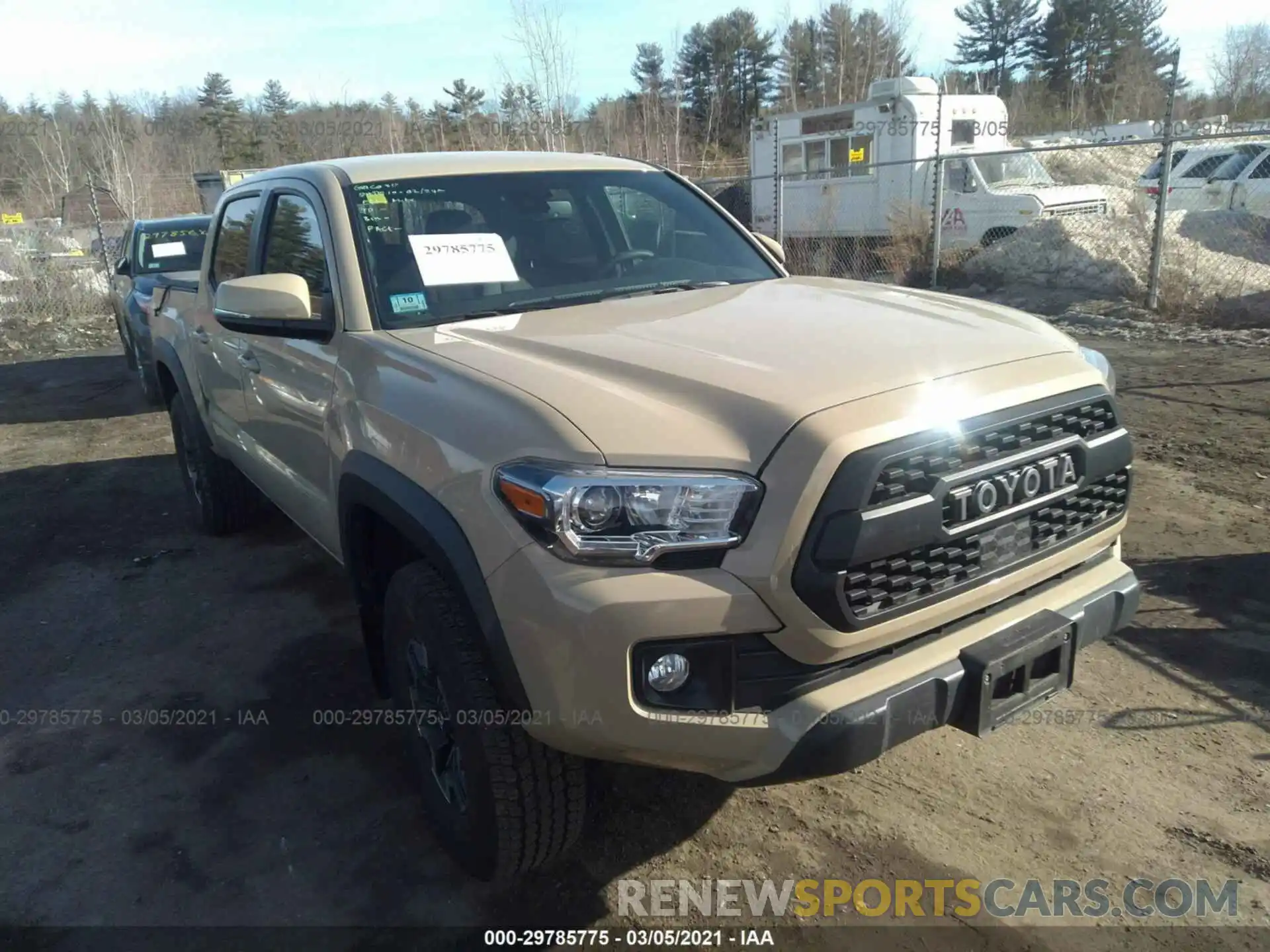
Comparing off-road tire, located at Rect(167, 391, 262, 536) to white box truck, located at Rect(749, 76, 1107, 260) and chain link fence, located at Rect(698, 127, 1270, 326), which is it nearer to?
chain link fence, located at Rect(698, 127, 1270, 326)

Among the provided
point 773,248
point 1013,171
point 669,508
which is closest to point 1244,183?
point 1013,171

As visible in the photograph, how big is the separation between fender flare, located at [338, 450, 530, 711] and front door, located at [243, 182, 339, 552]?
0.30 m

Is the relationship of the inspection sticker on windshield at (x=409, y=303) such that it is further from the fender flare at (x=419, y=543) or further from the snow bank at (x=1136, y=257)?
the snow bank at (x=1136, y=257)

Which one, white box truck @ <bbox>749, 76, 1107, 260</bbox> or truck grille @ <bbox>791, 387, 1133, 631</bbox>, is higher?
white box truck @ <bbox>749, 76, 1107, 260</bbox>

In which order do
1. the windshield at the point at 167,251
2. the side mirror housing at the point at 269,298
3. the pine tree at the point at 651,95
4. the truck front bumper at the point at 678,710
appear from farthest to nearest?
the pine tree at the point at 651,95 → the windshield at the point at 167,251 → the side mirror housing at the point at 269,298 → the truck front bumper at the point at 678,710

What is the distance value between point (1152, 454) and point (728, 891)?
4.49 meters

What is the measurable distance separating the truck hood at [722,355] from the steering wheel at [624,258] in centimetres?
26

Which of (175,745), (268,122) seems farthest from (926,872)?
(268,122)

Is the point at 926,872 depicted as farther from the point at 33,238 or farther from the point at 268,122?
the point at 268,122

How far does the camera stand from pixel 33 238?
61.5 feet

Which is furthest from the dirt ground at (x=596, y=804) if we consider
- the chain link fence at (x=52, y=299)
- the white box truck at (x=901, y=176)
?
the chain link fence at (x=52, y=299)

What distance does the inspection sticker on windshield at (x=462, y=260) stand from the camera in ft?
10.2

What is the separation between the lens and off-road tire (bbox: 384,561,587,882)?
230 cm

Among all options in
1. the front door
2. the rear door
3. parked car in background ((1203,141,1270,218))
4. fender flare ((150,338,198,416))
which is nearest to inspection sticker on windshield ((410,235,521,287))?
the front door
